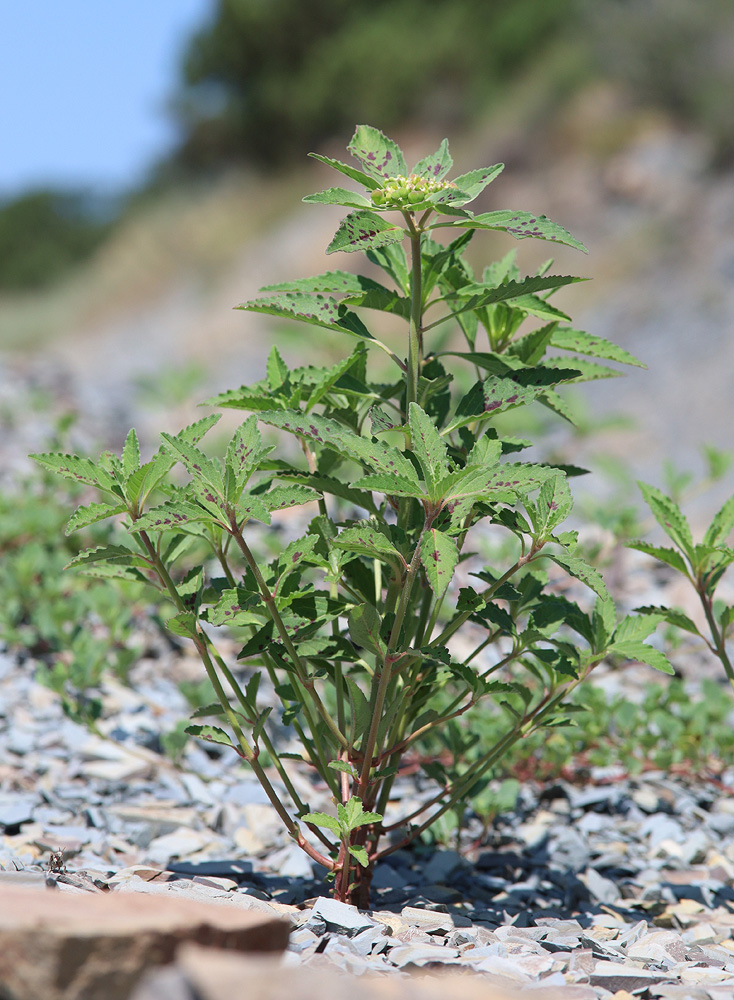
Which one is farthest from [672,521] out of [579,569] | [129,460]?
[129,460]

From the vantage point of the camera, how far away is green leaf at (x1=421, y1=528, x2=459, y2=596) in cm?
140

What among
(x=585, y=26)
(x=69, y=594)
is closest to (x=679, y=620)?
(x=69, y=594)

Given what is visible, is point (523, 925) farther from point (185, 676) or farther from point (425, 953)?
point (185, 676)

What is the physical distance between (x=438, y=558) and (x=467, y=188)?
691mm

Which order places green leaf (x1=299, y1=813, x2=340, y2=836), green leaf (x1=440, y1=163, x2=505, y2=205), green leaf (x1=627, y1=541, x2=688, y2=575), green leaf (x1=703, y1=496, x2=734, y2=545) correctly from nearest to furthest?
green leaf (x1=440, y1=163, x2=505, y2=205), green leaf (x1=299, y1=813, x2=340, y2=836), green leaf (x1=627, y1=541, x2=688, y2=575), green leaf (x1=703, y1=496, x2=734, y2=545)

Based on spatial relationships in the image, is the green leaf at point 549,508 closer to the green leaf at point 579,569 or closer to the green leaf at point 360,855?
the green leaf at point 579,569

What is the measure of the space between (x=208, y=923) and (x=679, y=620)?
3.94 ft

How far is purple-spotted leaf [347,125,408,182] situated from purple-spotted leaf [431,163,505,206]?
115 millimetres

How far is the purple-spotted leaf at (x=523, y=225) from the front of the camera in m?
1.53

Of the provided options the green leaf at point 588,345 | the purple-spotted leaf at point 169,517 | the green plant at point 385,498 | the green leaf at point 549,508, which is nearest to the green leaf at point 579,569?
the green plant at point 385,498

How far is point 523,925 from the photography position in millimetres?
2035

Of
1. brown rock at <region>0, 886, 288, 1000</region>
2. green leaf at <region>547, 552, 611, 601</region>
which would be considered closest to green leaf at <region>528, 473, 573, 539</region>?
green leaf at <region>547, 552, 611, 601</region>

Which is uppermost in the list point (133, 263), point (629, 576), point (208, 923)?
point (133, 263)

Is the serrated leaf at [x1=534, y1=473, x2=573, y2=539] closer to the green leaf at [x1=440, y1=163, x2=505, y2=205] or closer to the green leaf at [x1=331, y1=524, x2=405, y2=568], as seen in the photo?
the green leaf at [x1=331, y1=524, x2=405, y2=568]
